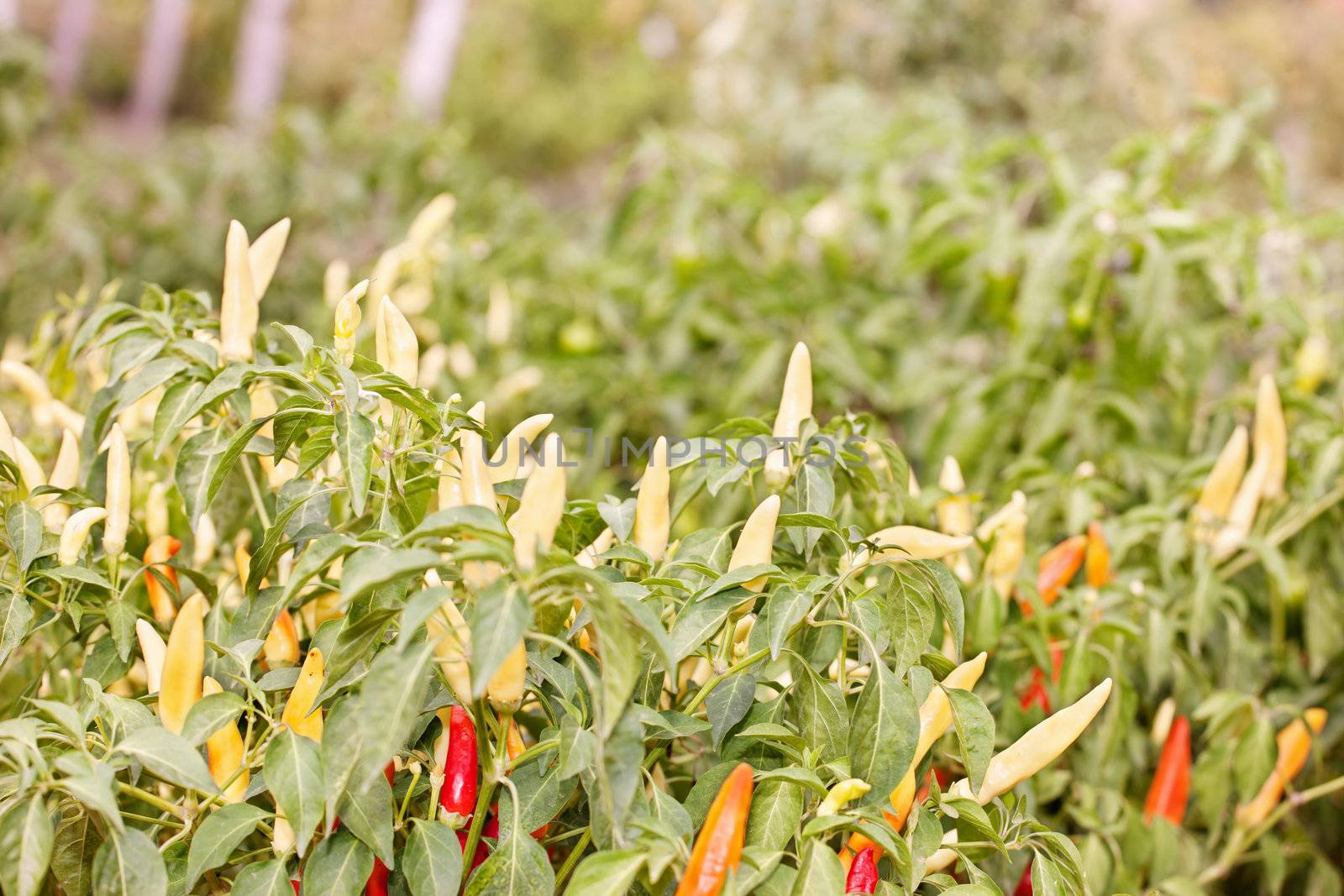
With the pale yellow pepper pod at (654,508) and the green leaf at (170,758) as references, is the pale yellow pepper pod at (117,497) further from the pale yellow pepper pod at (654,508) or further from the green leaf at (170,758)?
the pale yellow pepper pod at (654,508)

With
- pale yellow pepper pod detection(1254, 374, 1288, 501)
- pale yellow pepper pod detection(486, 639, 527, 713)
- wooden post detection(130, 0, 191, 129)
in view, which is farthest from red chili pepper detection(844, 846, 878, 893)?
wooden post detection(130, 0, 191, 129)

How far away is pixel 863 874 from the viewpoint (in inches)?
28.3

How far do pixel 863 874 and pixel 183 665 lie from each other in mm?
478

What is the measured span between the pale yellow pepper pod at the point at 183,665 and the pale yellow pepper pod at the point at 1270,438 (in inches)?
47.6

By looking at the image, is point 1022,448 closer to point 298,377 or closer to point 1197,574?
point 1197,574

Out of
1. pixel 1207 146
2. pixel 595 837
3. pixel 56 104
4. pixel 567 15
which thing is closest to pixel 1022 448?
pixel 1207 146

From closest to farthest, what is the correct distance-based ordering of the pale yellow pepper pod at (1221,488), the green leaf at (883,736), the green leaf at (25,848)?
the green leaf at (25,848)
the green leaf at (883,736)
the pale yellow pepper pod at (1221,488)

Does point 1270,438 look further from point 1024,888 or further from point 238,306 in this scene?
point 238,306

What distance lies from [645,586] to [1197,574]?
81 centimetres

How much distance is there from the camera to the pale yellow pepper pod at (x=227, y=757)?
744 mm

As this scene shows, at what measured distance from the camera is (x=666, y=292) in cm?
207

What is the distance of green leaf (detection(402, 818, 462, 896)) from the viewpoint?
65 cm

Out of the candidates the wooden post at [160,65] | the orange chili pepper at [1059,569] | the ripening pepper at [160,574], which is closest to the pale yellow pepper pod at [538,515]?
the ripening pepper at [160,574]

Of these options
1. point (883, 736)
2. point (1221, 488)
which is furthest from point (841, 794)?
point (1221, 488)
